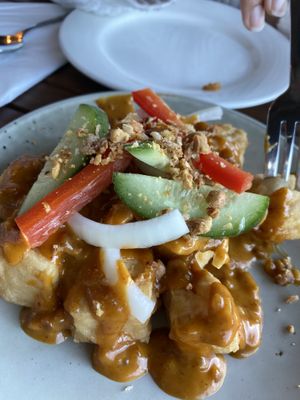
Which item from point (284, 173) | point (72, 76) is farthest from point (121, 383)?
point (72, 76)

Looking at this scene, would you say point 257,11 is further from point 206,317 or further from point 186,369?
point 186,369

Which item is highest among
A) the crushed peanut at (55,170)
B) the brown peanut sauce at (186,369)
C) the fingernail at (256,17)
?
the fingernail at (256,17)

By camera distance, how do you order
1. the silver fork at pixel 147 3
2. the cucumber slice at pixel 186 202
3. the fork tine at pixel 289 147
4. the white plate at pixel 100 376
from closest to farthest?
the white plate at pixel 100 376, the cucumber slice at pixel 186 202, the fork tine at pixel 289 147, the silver fork at pixel 147 3

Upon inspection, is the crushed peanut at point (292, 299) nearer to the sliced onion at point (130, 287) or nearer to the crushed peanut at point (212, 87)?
the sliced onion at point (130, 287)

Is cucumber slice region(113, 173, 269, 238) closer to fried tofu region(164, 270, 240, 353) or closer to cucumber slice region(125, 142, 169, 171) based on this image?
cucumber slice region(125, 142, 169, 171)

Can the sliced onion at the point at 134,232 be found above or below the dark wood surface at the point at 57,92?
above

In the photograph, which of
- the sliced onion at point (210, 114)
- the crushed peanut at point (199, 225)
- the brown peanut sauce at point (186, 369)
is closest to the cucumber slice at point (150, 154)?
the crushed peanut at point (199, 225)

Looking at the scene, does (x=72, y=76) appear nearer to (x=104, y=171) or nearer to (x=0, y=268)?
(x=104, y=171)
